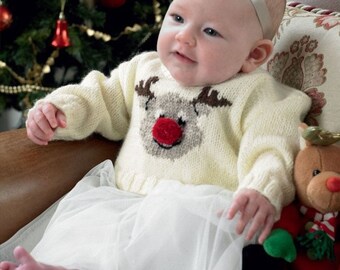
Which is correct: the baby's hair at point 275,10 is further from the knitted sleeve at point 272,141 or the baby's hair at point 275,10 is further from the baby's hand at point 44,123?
the baby's hand at point 44,123

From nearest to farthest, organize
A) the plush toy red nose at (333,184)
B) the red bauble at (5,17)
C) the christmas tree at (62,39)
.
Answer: the plush toy red nose at (333,184) → the red bauble at (5,17) → the christmas tree at (62,39)

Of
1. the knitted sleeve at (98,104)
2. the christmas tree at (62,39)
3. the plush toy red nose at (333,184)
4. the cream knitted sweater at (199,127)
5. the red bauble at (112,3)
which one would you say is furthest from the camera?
the red bauble at (112,3)

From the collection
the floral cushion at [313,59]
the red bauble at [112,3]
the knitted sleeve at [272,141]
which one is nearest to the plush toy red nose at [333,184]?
the knitted sleeve at [272,141]

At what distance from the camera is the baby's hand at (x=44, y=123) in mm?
937

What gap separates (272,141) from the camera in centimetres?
83

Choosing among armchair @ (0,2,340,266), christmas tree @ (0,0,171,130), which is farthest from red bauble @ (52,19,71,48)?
armchair @ (0,2,340,266)

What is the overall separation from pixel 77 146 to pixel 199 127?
0.26 meters

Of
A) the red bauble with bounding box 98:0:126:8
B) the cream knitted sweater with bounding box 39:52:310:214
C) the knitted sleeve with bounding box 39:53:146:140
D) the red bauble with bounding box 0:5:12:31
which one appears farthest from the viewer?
the red bauble with bounding box 98:0:126:8

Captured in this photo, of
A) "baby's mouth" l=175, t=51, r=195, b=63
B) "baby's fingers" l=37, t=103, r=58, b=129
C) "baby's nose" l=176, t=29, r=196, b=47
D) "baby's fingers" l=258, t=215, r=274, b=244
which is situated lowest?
"baby's fingers" l=258, t=215, r=274, b=244

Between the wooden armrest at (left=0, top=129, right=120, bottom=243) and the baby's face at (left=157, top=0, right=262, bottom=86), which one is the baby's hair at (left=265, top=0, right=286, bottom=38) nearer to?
the baby's face at (left=157, top=0, right=262, bottom=86)

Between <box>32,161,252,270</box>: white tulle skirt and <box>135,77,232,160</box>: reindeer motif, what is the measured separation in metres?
0.09

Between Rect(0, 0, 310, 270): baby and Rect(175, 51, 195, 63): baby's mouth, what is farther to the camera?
Rect(175, 51, 195, 63): baby's mouth

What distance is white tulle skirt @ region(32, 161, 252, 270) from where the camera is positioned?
0.70 metres

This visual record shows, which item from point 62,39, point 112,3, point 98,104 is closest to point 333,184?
point 98,104
